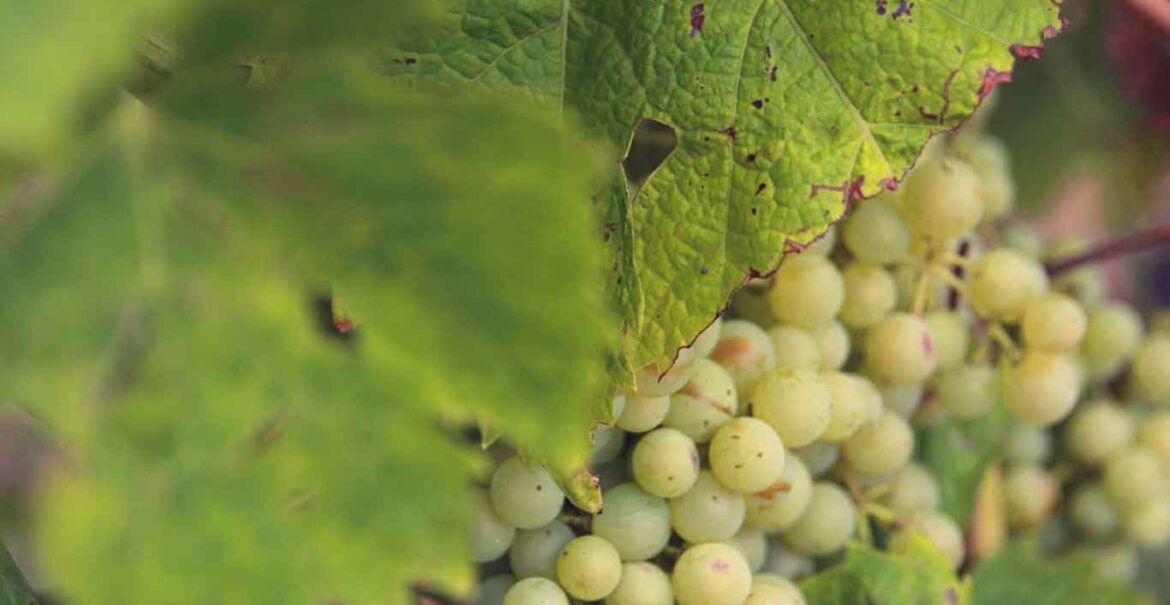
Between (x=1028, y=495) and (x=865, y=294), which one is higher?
(x=865, y=294)

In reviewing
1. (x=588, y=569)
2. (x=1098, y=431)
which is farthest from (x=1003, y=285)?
(x=588, y=569)

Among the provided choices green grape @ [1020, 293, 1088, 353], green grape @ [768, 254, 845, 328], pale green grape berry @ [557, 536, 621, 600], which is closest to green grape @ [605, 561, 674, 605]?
pale green grape berry @ [557, 536, 621, 600]

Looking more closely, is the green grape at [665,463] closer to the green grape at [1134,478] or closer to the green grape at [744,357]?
the green grape at [744,357]

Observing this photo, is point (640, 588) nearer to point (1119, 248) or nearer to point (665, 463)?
point (665, 463)

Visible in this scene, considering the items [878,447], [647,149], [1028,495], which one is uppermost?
[647,149]

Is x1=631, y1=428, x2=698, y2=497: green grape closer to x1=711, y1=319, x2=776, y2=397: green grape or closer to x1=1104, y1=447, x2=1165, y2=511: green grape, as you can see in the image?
x1=711, y1=319, x2=776, y2=397: green grape

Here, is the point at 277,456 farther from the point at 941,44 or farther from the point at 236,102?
the point at 941,44

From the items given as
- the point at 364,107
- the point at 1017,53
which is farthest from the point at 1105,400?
the point at 364,107
